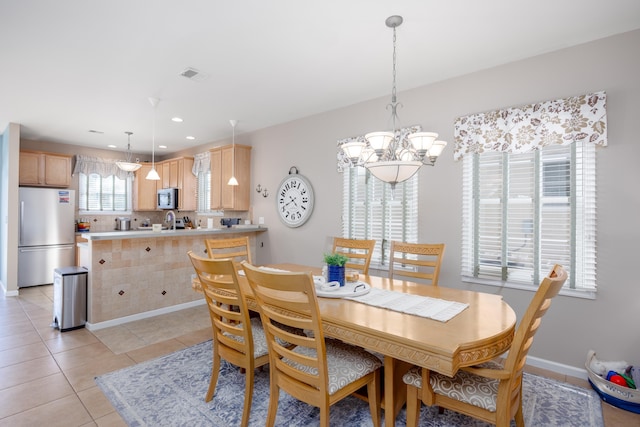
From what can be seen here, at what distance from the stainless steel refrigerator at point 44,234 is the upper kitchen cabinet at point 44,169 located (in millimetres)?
351

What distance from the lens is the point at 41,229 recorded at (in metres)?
5.46

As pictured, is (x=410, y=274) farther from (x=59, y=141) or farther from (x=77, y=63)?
(x=59, y=141)

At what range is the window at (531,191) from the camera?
2.50 metres

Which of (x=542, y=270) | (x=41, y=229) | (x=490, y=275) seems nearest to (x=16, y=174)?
(x=41, y=229)

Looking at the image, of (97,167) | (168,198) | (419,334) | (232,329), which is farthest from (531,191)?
(97,167)

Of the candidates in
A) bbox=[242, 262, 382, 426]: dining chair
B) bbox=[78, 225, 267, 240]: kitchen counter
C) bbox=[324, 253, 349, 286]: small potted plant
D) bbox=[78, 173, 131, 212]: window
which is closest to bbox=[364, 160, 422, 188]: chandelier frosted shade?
A: bbox=[324, 253, 349, 286]: small potted plant

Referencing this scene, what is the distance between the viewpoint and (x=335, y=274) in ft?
7.53

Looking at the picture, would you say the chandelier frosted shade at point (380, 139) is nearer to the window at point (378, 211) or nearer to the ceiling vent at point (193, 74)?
the window at point (378, 211)

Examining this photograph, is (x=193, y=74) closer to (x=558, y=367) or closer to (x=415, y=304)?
(x=415, y=304)

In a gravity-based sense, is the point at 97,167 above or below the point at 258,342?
A: above

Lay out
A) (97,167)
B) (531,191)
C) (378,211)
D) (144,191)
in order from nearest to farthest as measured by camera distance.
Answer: (531,191) < (378,211) < (97,167) < (144,191)

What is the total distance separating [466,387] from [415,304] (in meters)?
0.49

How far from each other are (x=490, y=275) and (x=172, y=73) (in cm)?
353

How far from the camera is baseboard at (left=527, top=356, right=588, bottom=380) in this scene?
256cm
